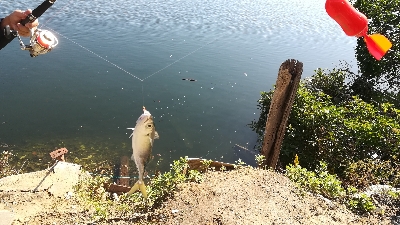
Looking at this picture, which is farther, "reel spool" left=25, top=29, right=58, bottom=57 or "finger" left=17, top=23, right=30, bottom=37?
"reel spool" left=25, top=29, right=58, bottom=57

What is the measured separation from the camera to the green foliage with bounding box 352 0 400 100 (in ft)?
28.1

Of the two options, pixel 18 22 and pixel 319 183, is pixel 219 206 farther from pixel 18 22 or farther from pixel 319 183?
pixel 18 22

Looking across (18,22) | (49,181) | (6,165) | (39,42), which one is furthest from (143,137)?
(6,165)

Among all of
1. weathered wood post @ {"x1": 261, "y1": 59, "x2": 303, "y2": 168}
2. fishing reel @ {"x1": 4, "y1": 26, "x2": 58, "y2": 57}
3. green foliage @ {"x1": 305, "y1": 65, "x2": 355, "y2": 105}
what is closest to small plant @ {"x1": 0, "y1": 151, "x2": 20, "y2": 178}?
fishing reel @ {"x1": 4, "y1": 26, "x2": 58, "y2": 57}

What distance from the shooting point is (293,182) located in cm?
475

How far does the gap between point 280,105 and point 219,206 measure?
6.02 feet

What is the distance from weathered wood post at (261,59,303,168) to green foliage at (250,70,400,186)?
1.30 m

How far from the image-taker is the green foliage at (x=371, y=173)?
5.27 metres

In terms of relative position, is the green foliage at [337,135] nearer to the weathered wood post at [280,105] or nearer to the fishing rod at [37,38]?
the weathered wood post at [280,105]

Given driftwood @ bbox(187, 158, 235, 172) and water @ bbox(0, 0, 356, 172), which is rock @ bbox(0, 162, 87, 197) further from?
water @ bbox(0, 0, 356, 172)

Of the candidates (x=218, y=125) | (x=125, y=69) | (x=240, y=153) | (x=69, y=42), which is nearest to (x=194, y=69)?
(x=125, y=69)

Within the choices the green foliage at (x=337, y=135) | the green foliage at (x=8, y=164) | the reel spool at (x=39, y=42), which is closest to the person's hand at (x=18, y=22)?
the reel spool at (x=39, y=42)

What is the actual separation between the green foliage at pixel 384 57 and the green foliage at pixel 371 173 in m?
4.37

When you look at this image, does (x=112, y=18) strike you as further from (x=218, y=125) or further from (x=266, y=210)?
(x=266, y=210)
